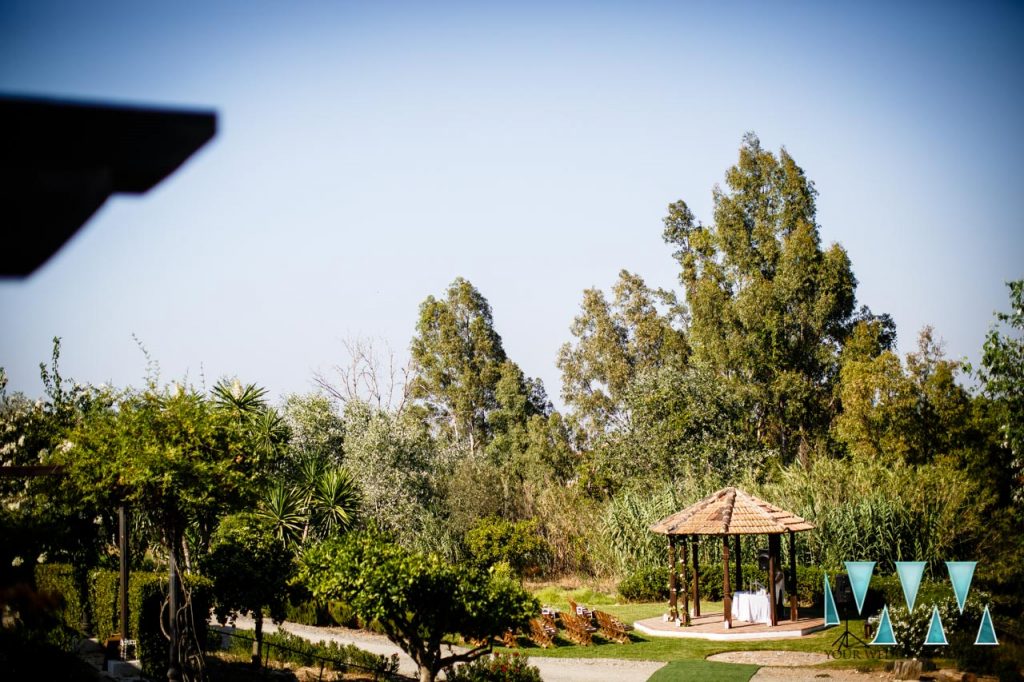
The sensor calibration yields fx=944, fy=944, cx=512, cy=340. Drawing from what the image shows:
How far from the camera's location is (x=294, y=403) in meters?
35.5

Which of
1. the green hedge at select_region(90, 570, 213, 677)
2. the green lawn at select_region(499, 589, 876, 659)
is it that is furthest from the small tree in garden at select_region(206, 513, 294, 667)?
the green lawn at select_region(499, 589, 876, 659)

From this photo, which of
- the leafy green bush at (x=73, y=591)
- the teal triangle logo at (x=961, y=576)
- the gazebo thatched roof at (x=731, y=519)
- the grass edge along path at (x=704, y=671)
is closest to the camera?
the teal triangle logo at (x=961, y=576)

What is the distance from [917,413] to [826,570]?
1105 centimetres

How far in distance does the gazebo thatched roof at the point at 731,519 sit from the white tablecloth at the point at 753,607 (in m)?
1.40

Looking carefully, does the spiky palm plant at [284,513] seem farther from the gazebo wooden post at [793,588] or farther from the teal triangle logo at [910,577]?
the teal triangle logo at [910,577]

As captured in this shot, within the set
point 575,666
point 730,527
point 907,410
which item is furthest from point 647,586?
point 907,410

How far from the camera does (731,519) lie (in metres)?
21.1

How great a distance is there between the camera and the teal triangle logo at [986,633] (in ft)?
52.1

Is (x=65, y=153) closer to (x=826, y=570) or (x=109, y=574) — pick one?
→ (x=109, y=574)

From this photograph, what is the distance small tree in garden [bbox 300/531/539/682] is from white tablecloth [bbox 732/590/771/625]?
993 cm

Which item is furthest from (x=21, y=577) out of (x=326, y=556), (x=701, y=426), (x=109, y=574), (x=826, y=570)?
(x=701, y=426)

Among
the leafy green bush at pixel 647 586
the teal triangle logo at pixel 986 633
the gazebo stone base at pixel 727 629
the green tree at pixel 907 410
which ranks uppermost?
the green tree at pixel 907 410

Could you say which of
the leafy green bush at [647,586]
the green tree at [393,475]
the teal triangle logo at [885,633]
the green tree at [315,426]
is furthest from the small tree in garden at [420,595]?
the green tree at [315,426]

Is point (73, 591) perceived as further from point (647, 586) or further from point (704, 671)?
point (647, 586)
